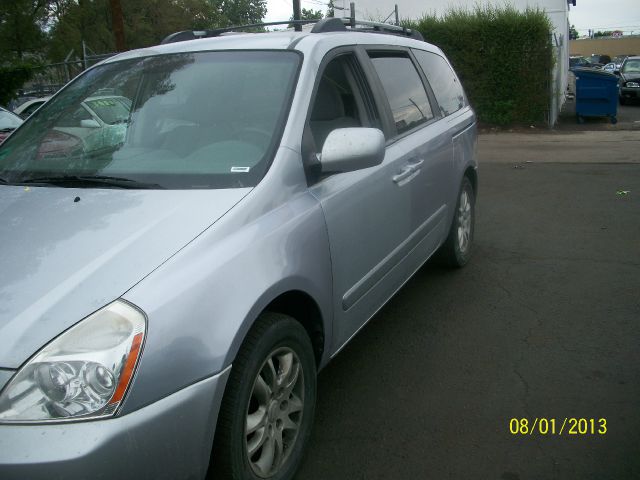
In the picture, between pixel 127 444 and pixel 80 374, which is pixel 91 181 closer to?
pixel 80 374

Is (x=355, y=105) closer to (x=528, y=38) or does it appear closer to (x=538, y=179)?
(x=538, y=179)

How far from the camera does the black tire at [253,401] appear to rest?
2.27 meters

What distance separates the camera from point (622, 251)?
5.98 metres

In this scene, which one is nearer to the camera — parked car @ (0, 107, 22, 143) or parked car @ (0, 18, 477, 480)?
parked car @ (0, 18, 477, 480)

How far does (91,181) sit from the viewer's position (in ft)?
9.54

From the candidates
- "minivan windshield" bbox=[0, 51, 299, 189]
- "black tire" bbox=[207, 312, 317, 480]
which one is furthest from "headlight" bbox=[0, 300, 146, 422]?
"minivan windshield" bbox=[0, 51, 299, 189]

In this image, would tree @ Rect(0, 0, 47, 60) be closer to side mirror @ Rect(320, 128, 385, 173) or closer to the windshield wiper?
the windshield wiper

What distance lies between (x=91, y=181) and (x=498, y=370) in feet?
7.78

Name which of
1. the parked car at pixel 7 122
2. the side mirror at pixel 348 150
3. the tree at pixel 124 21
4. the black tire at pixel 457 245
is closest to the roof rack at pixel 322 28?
the side mirror at pixel 348 150

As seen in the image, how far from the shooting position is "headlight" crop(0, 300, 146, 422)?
1.90 meters

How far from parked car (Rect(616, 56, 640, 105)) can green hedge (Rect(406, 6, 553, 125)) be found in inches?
308

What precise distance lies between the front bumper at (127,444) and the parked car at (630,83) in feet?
79.6

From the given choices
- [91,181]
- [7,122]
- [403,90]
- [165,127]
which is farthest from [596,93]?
[91,181]
